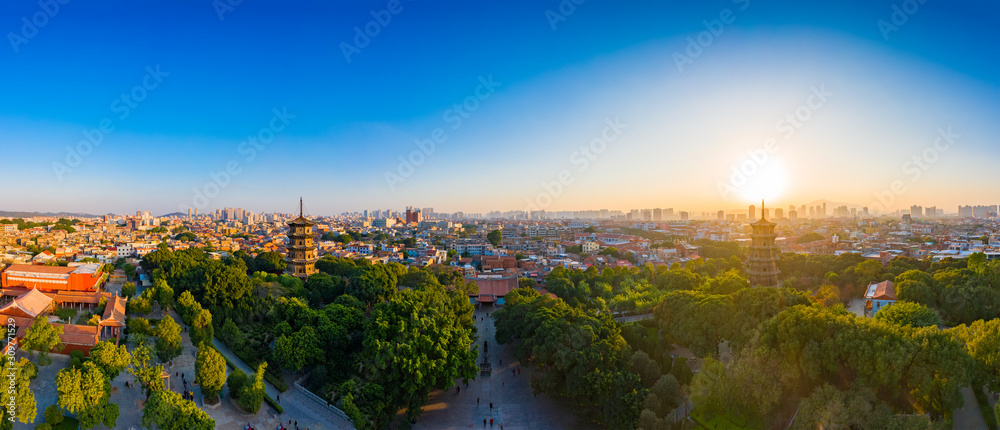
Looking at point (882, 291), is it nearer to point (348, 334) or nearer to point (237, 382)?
point (348, 334)

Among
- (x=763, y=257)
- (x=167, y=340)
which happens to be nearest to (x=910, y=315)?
(x=763, y=257)

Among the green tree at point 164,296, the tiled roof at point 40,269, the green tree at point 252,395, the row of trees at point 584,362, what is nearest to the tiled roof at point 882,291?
the row of trees at point 584,362

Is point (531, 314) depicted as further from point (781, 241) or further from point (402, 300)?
point (781, 241)

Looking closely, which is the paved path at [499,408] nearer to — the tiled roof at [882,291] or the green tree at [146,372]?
the green tree at [146,372]

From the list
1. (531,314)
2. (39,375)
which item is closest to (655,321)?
(531,314)

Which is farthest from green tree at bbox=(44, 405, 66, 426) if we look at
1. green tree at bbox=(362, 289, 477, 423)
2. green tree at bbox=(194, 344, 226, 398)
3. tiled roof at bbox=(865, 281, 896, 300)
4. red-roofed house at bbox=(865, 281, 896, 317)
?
tiled roof at bbox=(865, 281, 896, 300)
